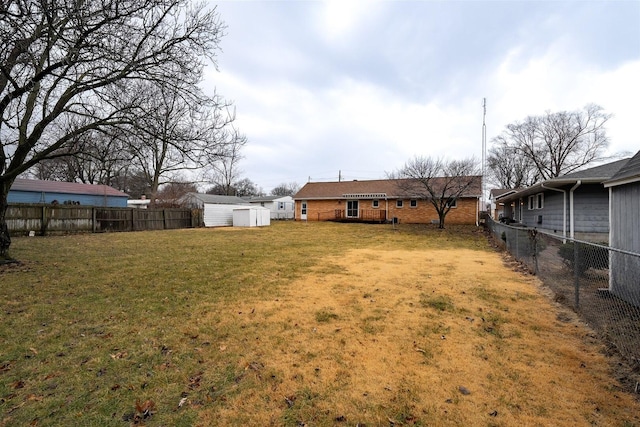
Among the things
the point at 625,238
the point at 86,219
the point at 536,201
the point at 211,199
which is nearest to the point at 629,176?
the point at 625,238

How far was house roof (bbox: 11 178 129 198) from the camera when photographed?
24.6 m

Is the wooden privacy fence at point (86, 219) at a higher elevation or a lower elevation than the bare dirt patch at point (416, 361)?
higher

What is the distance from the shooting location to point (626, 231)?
200 inches

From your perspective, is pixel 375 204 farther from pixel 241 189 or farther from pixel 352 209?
pixel 241 189

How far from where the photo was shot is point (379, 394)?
2.61m

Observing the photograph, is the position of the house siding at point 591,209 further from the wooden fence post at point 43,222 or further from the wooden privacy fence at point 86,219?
the wooden fence post at point 43,222

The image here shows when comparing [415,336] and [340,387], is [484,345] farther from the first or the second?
[340,387]

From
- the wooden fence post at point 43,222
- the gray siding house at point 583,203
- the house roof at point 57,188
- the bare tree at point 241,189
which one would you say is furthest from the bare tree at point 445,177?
the bare tree at point 241,189

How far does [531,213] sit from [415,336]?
1664 cm

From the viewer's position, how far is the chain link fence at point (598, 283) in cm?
376

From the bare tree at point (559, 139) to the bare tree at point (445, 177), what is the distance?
16.7 m

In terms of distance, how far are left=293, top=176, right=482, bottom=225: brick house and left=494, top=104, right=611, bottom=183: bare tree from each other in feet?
52.1

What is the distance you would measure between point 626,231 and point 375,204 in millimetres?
22459

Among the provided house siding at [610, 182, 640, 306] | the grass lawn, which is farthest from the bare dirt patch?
house siding at [610, 182, 640, 306]
